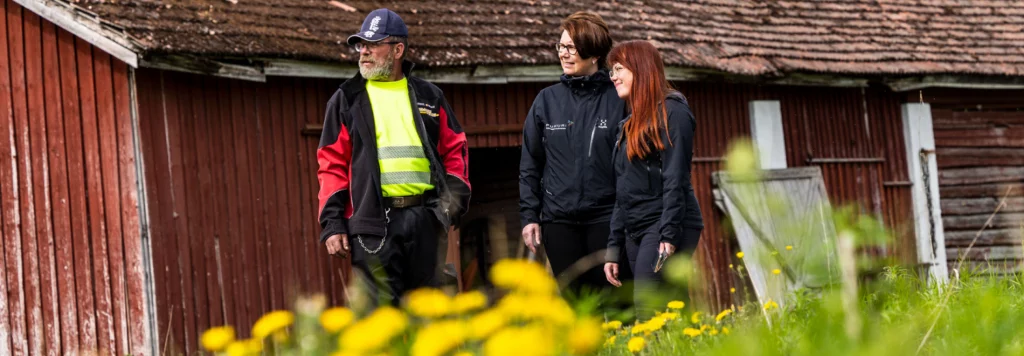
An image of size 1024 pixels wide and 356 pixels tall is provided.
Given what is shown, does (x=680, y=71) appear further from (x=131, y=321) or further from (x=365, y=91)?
(x=365, y=91)

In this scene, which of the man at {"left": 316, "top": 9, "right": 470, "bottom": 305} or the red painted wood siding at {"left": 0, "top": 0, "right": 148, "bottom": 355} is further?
the red painted wood siding at {"left": 0, "top": 0, "right": 148, "bottom": 355}

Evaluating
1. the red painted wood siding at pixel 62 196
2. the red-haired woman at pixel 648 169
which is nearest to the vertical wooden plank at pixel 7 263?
the red painted wood siding at pixel 62 196

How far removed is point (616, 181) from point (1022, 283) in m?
1.58

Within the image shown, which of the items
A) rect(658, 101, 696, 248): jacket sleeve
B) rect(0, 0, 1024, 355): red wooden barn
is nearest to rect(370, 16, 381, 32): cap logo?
rect(658, 101, 696, 248): jacket sleeve

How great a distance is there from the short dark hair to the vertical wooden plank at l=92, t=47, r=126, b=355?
153 inches

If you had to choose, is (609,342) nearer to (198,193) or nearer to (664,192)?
(664,192)

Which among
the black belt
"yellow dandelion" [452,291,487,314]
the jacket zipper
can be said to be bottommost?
"yellow dandelion" [452,291,487,314]

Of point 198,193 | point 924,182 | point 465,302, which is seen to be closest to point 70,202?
point 198,193

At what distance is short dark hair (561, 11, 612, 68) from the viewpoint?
206 inches

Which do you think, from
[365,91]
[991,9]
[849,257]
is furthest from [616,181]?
[991,9]

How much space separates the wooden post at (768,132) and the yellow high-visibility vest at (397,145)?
6541 millimetres

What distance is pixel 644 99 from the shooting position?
4.90 metres

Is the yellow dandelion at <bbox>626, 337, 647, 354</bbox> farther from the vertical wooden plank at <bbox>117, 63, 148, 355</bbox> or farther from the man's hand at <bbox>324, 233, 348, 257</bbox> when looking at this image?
the vertical wooden plank at <bbox>117, 63, 148, 355</bbox>

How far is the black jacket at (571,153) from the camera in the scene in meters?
5.18
